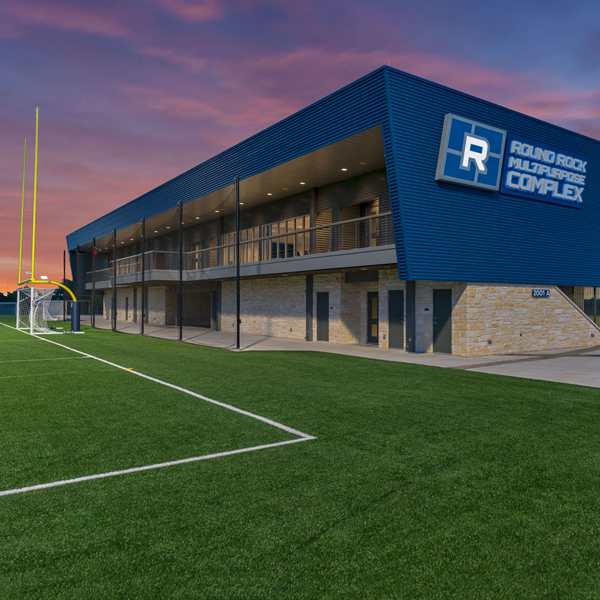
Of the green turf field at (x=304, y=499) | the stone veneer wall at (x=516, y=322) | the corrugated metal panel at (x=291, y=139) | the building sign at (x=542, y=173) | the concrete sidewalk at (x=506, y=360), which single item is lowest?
the concrete sidewalk at (x=506, y=360)

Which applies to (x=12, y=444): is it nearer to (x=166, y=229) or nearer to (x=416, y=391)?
(x=416, y=391)

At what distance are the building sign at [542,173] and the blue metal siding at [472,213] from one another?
35cm

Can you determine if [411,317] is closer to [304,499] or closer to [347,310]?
[347,310]

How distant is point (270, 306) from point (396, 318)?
9671 millimetres

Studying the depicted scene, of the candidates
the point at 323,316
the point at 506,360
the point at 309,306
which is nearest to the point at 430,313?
the point at 506,360

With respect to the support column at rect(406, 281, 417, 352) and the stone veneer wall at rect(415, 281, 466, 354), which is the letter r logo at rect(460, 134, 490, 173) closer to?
the stone veneer wall at rect(415, 281, 466, 354)

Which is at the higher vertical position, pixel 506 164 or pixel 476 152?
pixel 476 152

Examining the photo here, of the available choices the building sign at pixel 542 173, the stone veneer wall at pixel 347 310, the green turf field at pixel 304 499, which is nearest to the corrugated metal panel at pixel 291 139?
the building sign at pixel 542 173

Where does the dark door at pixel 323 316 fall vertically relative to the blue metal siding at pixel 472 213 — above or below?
below

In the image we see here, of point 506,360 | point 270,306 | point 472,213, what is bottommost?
point 506,360

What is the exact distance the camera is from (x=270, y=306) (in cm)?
2847

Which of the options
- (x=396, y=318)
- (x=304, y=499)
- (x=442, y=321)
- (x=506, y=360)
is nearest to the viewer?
(x=304, y=499)

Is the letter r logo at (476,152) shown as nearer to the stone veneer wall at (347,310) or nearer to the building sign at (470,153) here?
the building sign at (470,153)

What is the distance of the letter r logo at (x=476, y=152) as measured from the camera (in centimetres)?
1718
